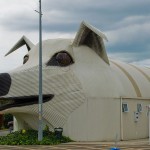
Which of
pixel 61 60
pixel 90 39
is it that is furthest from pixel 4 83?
pixel 90 39

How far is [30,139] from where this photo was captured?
23.9 metres

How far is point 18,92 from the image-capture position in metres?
24.5

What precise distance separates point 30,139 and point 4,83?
133 inches

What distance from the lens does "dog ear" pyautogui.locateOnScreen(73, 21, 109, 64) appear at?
25.7 metres

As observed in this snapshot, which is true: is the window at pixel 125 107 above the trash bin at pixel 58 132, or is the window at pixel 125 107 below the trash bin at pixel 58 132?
above

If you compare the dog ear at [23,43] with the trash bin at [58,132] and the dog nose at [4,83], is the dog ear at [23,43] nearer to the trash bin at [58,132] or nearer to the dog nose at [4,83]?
the dog nose at [4,83]

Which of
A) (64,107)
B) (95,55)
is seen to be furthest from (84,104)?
(95,55)

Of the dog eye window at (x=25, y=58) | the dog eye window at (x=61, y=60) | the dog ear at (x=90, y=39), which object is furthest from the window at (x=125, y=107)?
the dog eye window at (x=25, y=58)

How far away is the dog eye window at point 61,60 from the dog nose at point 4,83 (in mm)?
2586

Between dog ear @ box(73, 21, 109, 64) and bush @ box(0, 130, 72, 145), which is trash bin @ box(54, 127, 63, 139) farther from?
dog ear @ box(73, 21, 109, 64)

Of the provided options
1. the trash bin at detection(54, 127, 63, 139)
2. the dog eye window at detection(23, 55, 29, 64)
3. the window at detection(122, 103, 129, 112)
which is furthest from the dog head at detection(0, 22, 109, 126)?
the window at detection(122, 103, 129, 112)

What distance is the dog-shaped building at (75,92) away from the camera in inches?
971

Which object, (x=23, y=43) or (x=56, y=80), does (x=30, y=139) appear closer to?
(x=56, y=80)

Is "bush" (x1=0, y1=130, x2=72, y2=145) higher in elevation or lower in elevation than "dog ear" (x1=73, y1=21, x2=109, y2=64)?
lower
